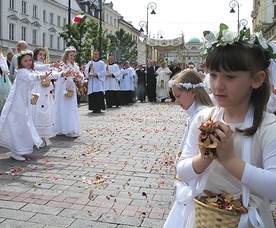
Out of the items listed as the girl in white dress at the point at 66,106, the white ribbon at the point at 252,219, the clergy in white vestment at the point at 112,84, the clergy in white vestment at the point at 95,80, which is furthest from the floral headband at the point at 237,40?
the clergy in white vestment at the point at 112,84

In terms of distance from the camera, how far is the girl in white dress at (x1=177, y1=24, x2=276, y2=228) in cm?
165

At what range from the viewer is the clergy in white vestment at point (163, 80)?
21.5 metres

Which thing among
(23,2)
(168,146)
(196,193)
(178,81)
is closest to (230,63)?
(196,193)

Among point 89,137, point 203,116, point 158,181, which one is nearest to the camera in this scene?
point 203,116

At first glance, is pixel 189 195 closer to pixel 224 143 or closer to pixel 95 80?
pixel 224 143

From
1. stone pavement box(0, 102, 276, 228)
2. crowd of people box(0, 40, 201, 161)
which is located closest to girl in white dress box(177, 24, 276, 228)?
stone pavement box(0, 102, 276, 228)

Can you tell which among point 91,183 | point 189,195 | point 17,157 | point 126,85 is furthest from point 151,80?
point 189,195

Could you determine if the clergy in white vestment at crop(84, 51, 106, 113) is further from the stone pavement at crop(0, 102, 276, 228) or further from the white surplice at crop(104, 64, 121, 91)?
the stone pavement at crop(0, 102, 276, 228)

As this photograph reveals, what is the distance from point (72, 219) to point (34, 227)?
0.41 meters

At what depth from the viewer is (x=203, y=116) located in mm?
2018

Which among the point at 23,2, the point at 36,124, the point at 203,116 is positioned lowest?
the point at 36,124

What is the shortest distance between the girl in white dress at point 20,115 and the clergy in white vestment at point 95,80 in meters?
7.63

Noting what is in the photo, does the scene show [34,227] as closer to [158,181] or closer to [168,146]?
[158,181]

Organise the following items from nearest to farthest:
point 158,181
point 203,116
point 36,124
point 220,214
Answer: point 220,214, point 203,116, point 158,181, point 36,124
